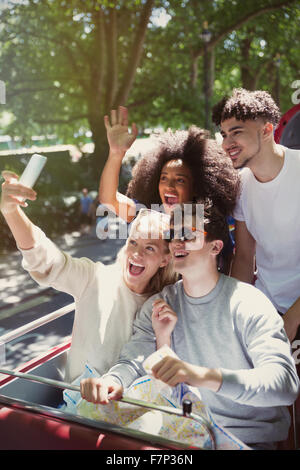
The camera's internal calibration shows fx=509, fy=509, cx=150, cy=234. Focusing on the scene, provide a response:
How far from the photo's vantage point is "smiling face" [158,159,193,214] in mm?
2318

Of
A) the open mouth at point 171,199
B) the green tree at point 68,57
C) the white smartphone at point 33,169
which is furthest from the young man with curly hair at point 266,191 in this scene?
the green tree at point 68,57

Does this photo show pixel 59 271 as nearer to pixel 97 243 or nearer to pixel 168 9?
pixel 97 243

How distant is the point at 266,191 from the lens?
2.40 m

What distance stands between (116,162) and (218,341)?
1113mm

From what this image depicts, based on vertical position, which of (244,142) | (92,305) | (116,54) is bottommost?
(92,305)

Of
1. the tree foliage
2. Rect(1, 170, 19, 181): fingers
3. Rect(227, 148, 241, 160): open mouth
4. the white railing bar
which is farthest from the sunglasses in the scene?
the tree foliage

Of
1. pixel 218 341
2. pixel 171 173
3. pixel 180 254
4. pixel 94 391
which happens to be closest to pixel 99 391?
pixel 94 391

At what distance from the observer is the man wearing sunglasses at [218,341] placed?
162cm

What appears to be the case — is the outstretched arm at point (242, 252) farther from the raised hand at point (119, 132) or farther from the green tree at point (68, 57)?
the green tree at point (68, 57)

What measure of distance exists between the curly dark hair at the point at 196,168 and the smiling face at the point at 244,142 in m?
0.11

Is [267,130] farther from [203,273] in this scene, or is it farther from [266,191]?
[203,273]
